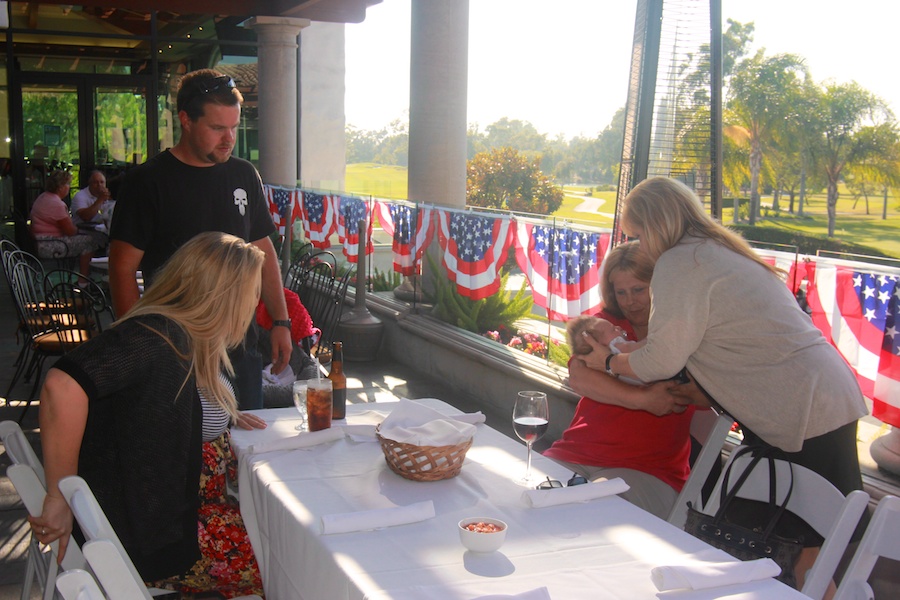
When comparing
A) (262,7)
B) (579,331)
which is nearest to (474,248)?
(579,331)

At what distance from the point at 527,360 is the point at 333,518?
3862 mm

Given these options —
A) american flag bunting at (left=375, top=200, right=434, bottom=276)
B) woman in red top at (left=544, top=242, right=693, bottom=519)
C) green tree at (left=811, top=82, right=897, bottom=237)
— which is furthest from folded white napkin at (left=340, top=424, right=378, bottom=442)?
green tree at (left=811, top=82, right=897, bottom=237)

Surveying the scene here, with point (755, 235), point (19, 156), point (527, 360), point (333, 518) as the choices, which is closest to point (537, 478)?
point (333, 518)

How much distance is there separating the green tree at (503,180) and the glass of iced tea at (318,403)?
66.9 feet

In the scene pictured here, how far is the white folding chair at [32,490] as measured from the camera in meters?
2.11

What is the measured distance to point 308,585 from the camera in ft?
6.50

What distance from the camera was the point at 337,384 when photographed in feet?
9.43

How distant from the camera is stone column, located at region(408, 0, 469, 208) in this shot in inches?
282

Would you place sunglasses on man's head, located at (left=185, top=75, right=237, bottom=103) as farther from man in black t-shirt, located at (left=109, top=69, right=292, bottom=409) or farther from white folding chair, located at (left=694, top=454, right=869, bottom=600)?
white folding chair, located at (left=694, top=454, right=869, bottom=600)

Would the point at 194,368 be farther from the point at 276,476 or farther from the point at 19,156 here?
the point at 19,156

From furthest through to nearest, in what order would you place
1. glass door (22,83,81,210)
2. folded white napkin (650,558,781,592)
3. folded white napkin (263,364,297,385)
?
1. glass door (22,83,81,210)
2. folded white napkin (263,364,297,385)
3. folded white napkin (650,558,781,592)

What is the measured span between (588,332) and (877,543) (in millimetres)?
1225

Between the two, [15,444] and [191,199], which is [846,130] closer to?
[191,199]

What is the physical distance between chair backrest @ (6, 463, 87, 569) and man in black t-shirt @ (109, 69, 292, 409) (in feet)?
Result: 3.77
